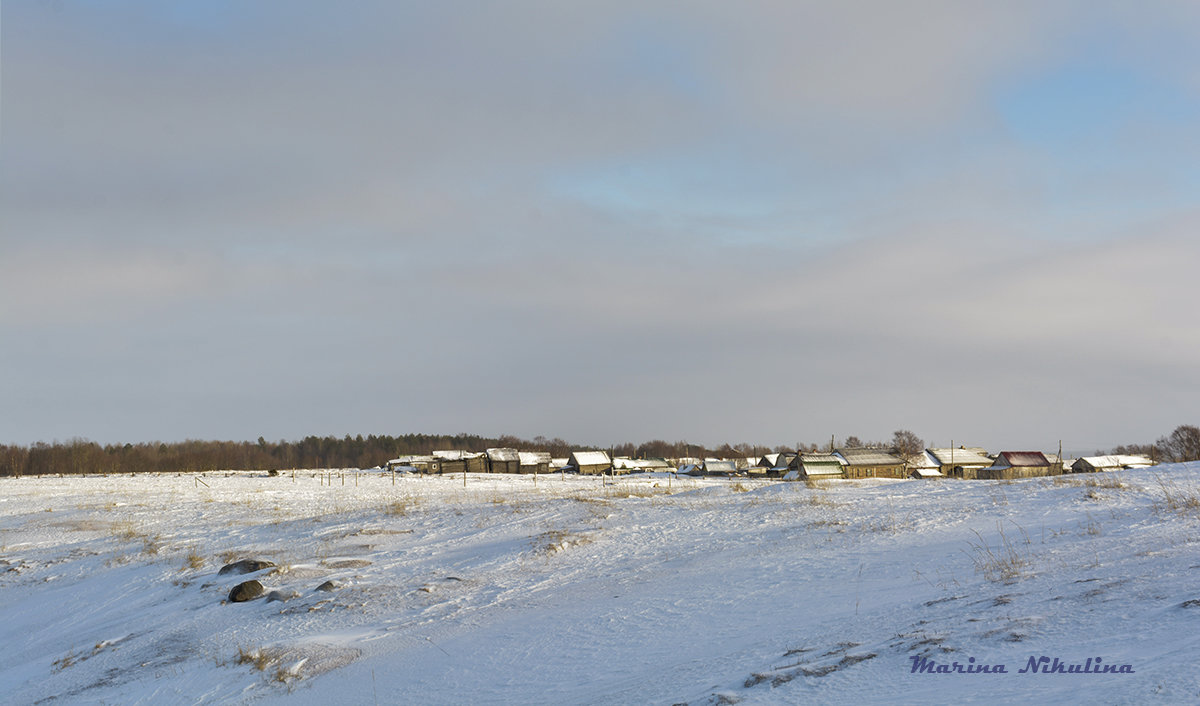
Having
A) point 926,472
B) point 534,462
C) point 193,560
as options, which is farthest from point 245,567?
point 534,462

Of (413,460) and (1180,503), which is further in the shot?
(413,460)

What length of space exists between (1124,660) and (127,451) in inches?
7233

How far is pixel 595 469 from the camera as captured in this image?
100688mm

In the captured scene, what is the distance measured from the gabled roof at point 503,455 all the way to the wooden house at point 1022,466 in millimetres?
56912

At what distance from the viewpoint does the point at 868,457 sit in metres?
75.2

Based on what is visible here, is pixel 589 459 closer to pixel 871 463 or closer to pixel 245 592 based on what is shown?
pixel 871 463

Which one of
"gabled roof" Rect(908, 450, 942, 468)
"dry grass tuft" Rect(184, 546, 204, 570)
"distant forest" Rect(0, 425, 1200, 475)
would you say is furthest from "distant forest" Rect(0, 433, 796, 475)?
"dry grass tuft" Rect(184, 546, 204, 570)

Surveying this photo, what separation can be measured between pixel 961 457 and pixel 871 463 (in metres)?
26.3

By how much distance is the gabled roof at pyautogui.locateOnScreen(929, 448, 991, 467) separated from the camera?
91250 millimetres

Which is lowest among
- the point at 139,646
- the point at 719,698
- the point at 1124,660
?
the point at 139,646

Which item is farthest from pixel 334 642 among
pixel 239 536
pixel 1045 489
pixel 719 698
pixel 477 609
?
pixel 1045 489

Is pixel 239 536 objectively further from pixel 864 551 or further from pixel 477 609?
pixel 864 551

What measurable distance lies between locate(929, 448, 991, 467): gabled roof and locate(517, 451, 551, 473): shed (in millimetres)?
50523

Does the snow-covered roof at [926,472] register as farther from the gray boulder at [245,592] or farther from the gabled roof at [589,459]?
the gray boulder at [245,592]
